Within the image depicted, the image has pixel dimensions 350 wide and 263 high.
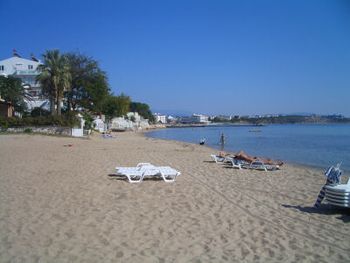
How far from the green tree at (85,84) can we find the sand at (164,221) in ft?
150

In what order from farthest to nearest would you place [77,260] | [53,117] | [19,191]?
[53,117]
[19,191]
[77,260]

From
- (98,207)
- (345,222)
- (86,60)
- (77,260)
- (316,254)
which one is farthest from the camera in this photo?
(86,60)

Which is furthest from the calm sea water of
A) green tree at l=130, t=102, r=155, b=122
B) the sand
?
green tree at l=130, t=102, r=155, b=122

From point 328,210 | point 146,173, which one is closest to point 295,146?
point 146,173

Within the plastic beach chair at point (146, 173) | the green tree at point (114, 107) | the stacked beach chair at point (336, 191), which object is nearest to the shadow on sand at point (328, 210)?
the stacked beach chair at point (336, 191)

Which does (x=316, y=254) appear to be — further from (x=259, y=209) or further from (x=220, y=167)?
(x=220, y=167)

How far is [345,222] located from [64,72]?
45.6m

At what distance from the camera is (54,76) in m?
47.3

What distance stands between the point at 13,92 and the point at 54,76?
29.3ft

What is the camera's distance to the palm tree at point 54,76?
47.5 metres

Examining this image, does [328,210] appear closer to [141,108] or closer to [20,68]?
[20,68]

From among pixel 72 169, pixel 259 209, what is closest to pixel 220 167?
pixel 72 169

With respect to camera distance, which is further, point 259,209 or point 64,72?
point 64,72

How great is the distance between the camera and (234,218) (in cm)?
778
